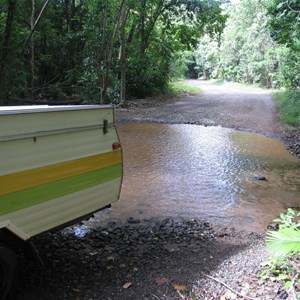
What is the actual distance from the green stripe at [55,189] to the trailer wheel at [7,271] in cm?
41

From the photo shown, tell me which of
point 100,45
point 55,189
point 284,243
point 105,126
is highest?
point 100,45


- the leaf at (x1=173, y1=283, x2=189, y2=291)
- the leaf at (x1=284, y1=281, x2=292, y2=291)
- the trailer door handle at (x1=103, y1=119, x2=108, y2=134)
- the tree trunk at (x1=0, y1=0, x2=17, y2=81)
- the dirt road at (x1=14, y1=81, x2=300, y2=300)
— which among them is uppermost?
the tree trunk at (x1=0, y1=0, x2=17, y2=81)

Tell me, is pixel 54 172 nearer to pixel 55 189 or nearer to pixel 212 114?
pixel 55 189

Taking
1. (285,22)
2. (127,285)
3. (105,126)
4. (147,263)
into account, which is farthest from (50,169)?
(285,22)

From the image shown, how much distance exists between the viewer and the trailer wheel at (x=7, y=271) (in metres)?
2.97

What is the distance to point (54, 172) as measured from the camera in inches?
124

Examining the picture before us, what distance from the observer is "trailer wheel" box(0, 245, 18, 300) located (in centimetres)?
297

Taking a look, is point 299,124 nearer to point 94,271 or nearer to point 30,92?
point 30,92

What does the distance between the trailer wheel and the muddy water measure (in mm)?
2602

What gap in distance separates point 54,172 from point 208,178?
17.6ft

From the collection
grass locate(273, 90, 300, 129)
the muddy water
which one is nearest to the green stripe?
the muddy water

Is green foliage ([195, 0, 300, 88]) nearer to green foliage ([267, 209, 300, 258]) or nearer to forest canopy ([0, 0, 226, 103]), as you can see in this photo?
forest canopy ([0, 0, 226, 103])

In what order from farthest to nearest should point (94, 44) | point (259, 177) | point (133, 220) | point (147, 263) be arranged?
point (94, 44) → point (259, 177) → point (133, 220) → point (147, 263)

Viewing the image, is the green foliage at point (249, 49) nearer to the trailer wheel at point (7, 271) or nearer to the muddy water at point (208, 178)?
the muddy water at point (208, 178)
